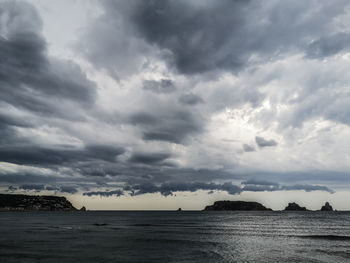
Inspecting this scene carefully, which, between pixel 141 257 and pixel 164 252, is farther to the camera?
pixel 164 252

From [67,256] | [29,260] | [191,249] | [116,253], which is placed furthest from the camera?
[191,249]

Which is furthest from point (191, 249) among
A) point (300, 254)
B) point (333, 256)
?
point (333, 256)

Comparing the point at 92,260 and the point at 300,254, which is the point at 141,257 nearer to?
the point at 92,260

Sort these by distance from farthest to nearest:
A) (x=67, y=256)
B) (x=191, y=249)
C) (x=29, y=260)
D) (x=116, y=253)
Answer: (x=191, y=249)
(x=116, y=253)
(x=67, y=256)
(x=29, y=260)

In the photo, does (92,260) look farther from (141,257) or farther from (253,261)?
(253,261)

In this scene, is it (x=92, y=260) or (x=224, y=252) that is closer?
(x=92, y=260)

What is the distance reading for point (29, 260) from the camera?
4006 cm

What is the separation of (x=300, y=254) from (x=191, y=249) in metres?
20.7

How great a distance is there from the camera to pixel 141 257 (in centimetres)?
4444

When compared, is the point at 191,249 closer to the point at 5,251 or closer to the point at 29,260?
the point at 29,260

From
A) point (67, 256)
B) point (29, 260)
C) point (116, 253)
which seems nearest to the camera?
point (29, 260)

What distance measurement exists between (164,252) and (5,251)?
29.4m

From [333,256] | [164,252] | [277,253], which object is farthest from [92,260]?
[333,256]

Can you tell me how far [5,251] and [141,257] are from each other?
85.2 feet
